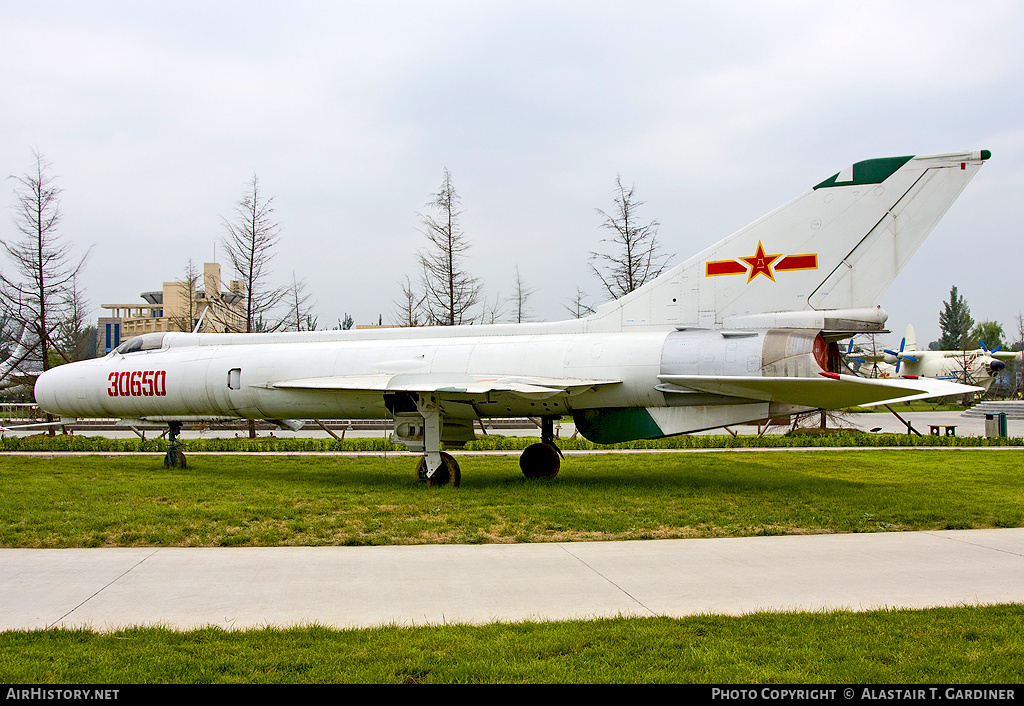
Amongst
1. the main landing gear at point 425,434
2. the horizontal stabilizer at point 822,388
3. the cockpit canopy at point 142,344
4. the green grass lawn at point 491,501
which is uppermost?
the cockpit canopy at point 142,344

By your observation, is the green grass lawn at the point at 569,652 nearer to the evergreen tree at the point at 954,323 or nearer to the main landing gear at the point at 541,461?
the main landing gear at the point at 541,461

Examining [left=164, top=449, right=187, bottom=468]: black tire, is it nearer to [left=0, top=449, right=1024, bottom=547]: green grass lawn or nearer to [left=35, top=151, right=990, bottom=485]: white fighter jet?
[left=0, top=449, right=1024, bottom=547]: green grass lawn

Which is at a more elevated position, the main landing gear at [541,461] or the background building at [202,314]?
the background building at [202,314]

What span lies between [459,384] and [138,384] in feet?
25.0

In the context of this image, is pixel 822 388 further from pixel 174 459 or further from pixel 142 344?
pixel 142 344

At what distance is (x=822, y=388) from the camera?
35.7ft

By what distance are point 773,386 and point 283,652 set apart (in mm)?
8452

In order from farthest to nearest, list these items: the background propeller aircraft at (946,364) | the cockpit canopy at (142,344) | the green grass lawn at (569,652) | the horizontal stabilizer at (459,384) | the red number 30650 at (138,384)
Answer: the background propeller aircraft at (946,364)
the cockpit canopy at (142,344)
the red number 30650 at (138,384)
the horizontal stabilizer at (459,384)
the green grass lawn at (569,652)

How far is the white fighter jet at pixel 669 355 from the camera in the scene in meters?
11.4

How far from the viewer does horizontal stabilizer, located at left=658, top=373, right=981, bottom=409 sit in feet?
33.7

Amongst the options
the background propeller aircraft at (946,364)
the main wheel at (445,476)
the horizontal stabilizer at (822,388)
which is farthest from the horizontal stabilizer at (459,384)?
the background propeller aircraft at (946,364)

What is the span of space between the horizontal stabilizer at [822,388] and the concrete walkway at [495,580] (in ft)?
7.78

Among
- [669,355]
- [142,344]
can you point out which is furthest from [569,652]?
[142,344]

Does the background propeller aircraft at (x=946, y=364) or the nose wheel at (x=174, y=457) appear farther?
the background propeller aircraft at (x=946, y=364)
